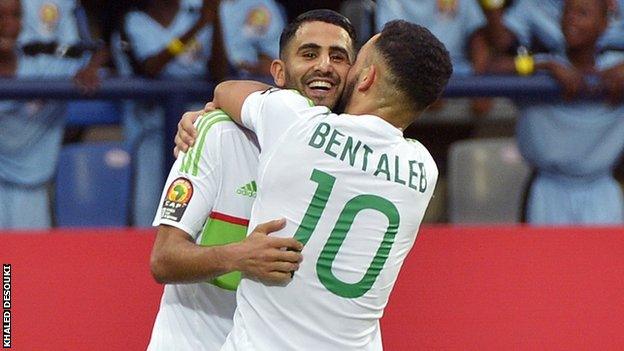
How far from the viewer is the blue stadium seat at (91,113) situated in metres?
5.49

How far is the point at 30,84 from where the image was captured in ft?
17.8

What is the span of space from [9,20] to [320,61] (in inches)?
118

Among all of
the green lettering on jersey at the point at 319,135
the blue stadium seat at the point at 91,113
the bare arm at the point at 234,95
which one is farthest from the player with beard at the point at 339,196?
the blue stadium seat at the point at 91,113

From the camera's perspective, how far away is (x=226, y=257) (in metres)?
2.53

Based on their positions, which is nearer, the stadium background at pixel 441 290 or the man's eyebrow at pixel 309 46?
the man's eyebrow at pixel 309 46

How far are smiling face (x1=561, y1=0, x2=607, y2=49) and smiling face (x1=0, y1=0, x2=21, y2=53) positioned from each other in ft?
8.16

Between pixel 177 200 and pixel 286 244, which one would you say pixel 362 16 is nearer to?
pixel 177 200

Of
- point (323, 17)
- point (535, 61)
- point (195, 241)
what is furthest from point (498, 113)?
point (195, 241)

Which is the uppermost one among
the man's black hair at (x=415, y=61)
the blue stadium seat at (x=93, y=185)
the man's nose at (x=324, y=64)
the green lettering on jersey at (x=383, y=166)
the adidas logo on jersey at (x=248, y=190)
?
the man's black hair at (x=415, y=61)

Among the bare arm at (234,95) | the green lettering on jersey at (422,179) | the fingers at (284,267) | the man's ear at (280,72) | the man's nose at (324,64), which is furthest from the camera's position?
the man's ear at (280,72)

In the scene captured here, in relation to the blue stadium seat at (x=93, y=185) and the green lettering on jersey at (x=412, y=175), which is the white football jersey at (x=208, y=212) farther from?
the blue stadium seat at (x=93, y=185)

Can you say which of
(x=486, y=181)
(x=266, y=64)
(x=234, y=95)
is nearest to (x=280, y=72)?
(x=234, y=95)

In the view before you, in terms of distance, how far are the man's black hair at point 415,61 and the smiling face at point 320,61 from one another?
1.03 ft

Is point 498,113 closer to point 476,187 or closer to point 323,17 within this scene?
point 476,187
